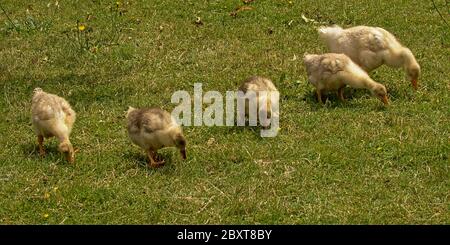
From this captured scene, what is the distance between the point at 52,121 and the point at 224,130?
207cm

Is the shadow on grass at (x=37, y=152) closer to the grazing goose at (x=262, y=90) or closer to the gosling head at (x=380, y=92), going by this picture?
the grazing goose at (x=262, y=90)

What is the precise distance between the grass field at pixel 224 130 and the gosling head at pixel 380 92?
0.11m

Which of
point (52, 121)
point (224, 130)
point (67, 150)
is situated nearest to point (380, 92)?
point (224, 130)

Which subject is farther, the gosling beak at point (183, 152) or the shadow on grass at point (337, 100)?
the shadow on grass at point (337, 100)

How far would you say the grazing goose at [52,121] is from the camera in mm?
7484

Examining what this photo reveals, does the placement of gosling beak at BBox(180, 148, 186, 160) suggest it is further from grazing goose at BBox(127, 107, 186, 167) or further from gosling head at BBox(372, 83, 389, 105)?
gosling head at BBox(372, 83, 389, 105)

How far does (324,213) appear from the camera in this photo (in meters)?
6.52

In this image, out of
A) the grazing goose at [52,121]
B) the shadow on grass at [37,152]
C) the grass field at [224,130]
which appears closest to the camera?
the grass field at [224,130]

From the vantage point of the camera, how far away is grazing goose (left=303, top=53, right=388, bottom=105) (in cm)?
861

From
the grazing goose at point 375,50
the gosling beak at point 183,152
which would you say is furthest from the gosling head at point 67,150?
the grazing goose at point 375,50

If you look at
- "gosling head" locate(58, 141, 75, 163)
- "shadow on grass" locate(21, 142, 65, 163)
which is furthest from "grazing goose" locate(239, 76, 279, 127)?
"shadow on grass" locate(21, 142, 65, 163)

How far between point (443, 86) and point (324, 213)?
374 centimetres

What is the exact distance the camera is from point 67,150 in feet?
24.3
